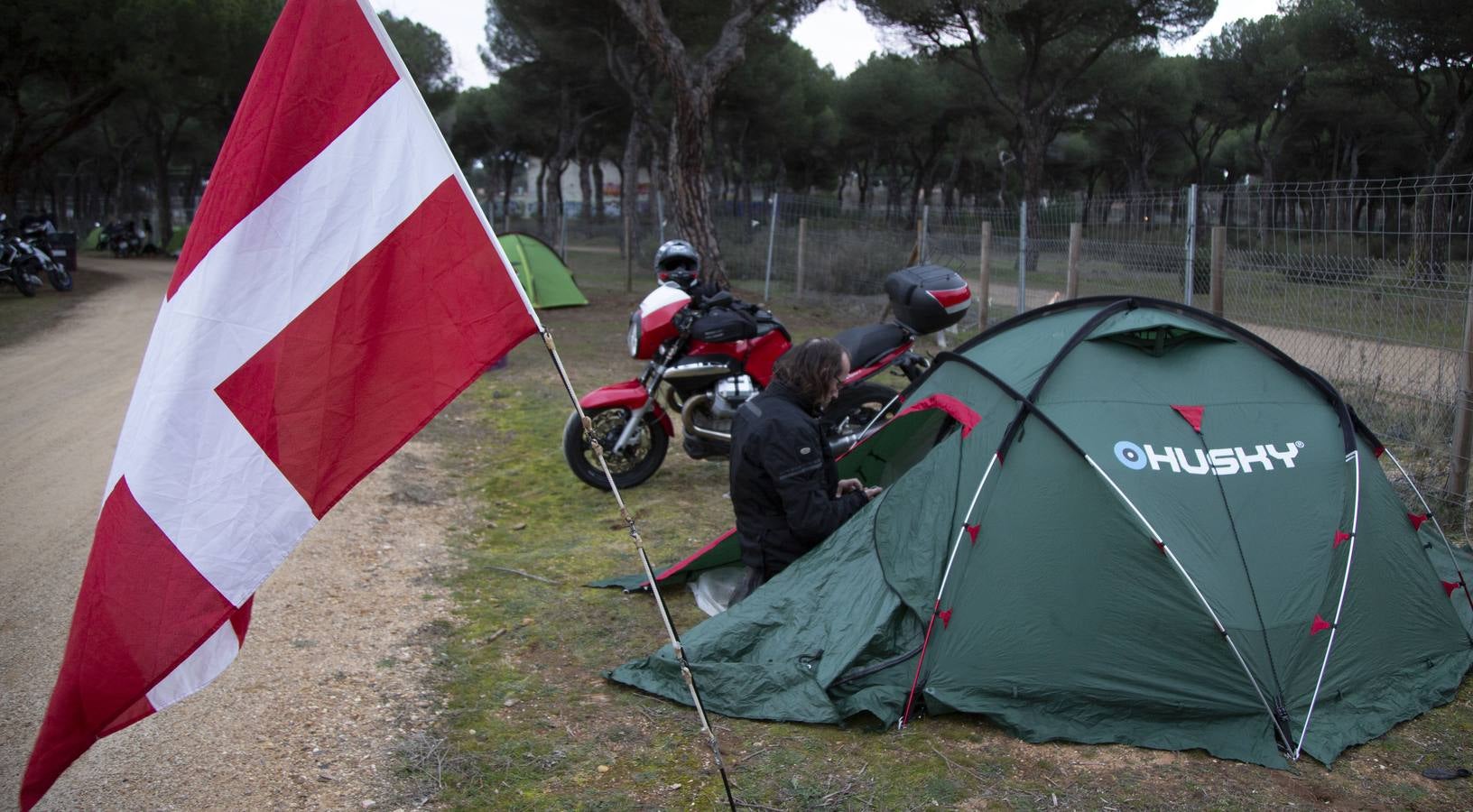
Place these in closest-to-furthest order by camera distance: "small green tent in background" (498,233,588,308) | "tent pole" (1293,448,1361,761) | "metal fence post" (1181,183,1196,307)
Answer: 1. "tent pole" (1293,448,1361,761)
2. "metal fence post" (1181,183,1196,307)
3. "small green tent in background" (498,233,588,308)

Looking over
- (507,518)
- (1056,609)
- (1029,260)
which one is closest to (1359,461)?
(1056,609)

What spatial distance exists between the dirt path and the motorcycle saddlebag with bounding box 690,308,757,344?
5.92ft

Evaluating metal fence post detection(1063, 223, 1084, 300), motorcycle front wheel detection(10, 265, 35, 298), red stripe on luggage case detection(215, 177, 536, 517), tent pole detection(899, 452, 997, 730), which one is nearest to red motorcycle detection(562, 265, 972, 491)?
tent pole detection(899, 452, 997, 730)

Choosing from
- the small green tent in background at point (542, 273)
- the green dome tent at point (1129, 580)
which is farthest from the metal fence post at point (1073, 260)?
the small green tent in background at point (542, 273)

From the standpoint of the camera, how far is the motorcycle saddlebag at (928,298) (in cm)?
624

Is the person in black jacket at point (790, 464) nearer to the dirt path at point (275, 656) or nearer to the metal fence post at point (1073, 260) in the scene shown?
the dirt path at point (275, 656)

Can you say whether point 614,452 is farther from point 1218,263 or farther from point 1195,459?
point 1218,263

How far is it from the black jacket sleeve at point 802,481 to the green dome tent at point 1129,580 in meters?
0.10

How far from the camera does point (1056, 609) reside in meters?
3.84

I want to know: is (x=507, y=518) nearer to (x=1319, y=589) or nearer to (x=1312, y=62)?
(x=1319, y=589)

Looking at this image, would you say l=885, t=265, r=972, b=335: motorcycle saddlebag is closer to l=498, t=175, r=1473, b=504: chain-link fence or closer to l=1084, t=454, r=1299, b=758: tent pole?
l=498, t=175, r=1473, b=504: chain-link fence

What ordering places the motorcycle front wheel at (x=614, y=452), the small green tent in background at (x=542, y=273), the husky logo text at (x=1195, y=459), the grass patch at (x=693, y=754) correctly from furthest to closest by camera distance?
the small green tent in background at (x=542, y=273) → the motorcycle front wheel at (x=614, y=452) → the husky logo text at (x=1195, y=459) → the grass patch at (x=693, y=754)

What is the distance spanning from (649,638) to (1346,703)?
8.38 ft

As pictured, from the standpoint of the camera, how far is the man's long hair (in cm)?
438
